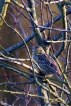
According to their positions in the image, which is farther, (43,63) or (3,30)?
(3,30)

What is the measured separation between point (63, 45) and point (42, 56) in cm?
118

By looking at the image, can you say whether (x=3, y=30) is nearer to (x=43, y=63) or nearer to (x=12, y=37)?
(x=12, y=37)

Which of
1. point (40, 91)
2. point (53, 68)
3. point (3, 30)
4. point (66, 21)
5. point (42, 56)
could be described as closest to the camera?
point (66, 21)

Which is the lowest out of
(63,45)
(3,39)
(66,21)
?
(3,39)

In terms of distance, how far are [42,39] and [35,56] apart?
157cm

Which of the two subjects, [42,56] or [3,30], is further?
[3,30]

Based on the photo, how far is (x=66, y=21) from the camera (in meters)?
3.72

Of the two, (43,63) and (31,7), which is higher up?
(31,7)

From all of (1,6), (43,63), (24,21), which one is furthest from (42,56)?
(24,21)

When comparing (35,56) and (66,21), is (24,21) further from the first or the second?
(66,21)

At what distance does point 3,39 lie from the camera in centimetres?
759

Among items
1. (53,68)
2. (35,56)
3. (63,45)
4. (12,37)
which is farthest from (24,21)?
(63,45)

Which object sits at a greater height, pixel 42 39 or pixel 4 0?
pixel 4 0

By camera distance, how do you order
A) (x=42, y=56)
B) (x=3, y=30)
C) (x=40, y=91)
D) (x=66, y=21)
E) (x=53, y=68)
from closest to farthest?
(x=66, y=21) → (x=40, y=91) → (x=53, y=68) → (x=42, y=56) → (x=3, y=30)
